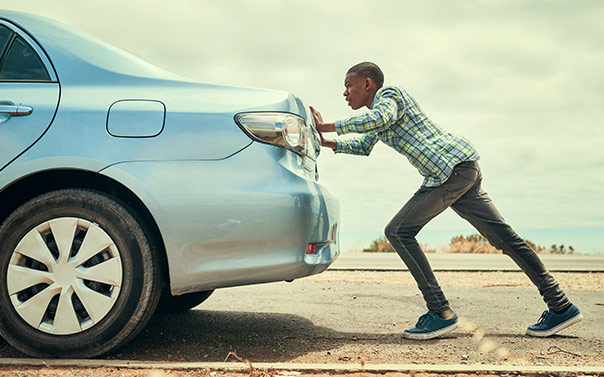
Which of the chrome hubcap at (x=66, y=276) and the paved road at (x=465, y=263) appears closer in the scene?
the chrome hubcap at (x=66, y=276)

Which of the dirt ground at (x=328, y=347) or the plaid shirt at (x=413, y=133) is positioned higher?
the plaid shirt at (x=413, y=133)

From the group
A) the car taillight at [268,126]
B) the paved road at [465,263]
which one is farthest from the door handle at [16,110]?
the paved road at [465,263]

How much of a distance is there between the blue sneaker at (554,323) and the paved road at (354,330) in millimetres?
81

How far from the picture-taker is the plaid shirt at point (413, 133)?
3658mm

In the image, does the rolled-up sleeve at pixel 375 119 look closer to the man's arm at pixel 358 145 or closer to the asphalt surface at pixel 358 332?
the man's arm at pixel 358 145

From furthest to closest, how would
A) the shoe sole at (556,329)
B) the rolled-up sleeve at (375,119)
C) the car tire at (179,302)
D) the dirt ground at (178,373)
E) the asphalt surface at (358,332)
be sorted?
the car tire at (179,302) → the shoe sole at (556,329) → the rolled-up sleeve at (375,119) → the asphalt surface at (358,332) → the dirt ground at (178,373)

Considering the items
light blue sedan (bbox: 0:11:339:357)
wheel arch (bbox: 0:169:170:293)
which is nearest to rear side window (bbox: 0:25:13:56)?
light blue sedan (bbox: 0:11:339:357)

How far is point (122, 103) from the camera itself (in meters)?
3.01

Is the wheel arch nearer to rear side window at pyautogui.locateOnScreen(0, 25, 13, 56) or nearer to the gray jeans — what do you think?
rear side window at pyautogui.locateOnScreen(0, 25, 13, 56)

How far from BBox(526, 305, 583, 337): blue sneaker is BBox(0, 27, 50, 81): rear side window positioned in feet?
11.9

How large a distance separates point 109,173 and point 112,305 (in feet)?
2.30

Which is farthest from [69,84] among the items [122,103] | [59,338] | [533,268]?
[533,268]

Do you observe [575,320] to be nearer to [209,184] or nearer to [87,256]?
[209,184]

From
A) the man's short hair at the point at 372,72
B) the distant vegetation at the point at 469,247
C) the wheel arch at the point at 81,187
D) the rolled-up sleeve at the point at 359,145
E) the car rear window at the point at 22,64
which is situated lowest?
the distant vegetation at the point at 469,247
